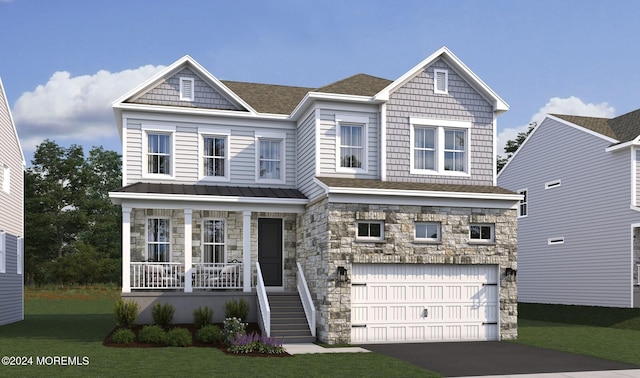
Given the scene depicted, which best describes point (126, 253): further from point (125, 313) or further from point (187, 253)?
point (125, 313)

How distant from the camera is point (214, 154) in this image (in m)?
22.4

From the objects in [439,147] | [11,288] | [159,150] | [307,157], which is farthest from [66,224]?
[439,147]

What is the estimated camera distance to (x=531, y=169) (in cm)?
3228

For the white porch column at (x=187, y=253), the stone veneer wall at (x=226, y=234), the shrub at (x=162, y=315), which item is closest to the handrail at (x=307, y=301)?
the stone veneer wall at (x=226, y=234)

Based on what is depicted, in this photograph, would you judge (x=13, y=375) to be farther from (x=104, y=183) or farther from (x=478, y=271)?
(x=104, y=183)

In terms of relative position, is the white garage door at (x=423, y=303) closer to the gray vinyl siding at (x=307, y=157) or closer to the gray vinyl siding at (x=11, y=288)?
the gray vinyl siding at (x=307, y=157)

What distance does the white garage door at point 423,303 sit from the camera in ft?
61.6

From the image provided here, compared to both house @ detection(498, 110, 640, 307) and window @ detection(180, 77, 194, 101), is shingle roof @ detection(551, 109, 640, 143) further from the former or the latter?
window @ detection(180, 77, 194, 101)

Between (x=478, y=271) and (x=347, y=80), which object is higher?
(x=347, y=80)

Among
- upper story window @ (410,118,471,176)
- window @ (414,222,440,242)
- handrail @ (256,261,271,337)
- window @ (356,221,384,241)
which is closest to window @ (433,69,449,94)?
upper story window @ (410,118,471,176)

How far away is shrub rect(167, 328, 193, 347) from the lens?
17.0m

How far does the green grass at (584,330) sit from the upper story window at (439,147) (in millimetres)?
5771

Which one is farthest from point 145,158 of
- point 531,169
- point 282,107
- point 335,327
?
point 531,169

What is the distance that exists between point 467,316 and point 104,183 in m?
51.5
